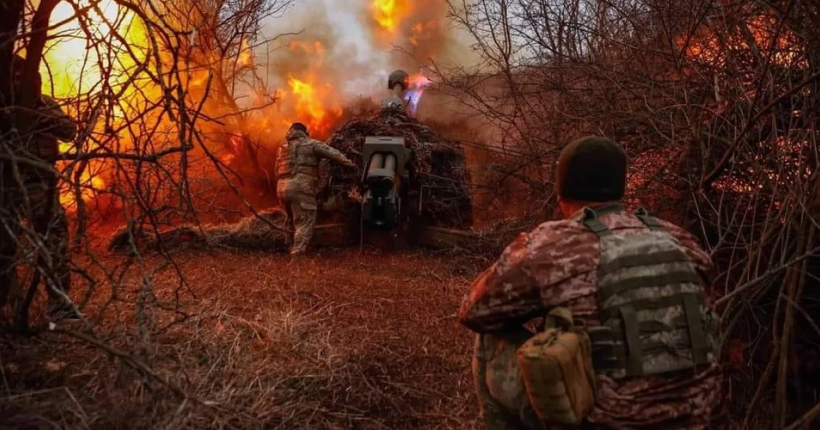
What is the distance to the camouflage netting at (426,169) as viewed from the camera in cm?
977

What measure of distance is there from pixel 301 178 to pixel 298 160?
0.28 metres

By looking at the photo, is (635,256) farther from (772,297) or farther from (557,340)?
(772,297)

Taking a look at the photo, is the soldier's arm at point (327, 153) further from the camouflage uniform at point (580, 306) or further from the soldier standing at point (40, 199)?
the camouflage uniform at point (580, 306)

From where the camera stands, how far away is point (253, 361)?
4.02 metres

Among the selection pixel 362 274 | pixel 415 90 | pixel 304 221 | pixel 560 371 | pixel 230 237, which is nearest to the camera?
pixel 560 371

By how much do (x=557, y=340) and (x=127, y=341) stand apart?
280 cm

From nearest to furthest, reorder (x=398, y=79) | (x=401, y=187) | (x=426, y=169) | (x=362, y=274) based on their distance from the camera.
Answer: (x=362, y=274), (x=401, y=187), (x=426, y=169), (x=398, y=79)

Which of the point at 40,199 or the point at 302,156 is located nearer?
the point at 40,199

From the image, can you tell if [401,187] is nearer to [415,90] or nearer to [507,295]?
[415,90]

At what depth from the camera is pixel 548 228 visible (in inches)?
93.5

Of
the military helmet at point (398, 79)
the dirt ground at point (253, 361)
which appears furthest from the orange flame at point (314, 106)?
the dirt ground at point (253, 361)

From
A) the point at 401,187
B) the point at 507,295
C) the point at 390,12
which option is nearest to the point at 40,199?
the point at 507,295

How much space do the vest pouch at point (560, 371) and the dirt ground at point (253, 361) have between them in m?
1.33

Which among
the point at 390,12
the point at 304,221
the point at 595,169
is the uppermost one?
the point at 390,12
